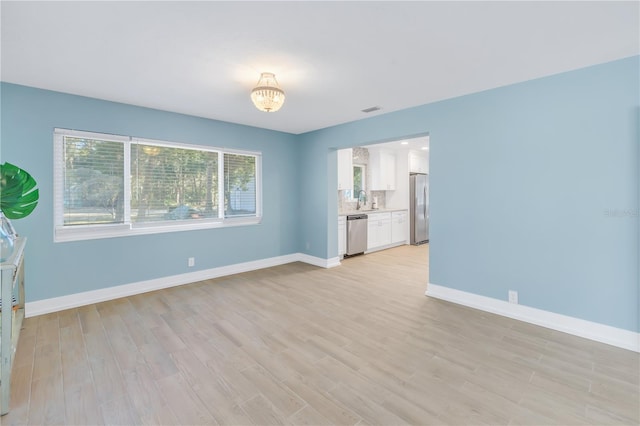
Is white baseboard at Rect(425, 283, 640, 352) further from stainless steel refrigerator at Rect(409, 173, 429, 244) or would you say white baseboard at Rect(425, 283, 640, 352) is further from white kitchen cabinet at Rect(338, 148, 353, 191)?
stainless steel refrigerator at Rect(409, 173, 429, 244)

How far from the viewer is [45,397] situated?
6.28 ft

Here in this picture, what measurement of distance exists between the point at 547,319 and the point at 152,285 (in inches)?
A: 189

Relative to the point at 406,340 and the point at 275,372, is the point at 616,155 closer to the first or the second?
the point at 406,340

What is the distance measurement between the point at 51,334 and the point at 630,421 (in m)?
4.56

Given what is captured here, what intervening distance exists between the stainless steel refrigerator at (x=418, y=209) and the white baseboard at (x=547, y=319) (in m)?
4.02

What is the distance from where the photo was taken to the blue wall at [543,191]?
2.53 m

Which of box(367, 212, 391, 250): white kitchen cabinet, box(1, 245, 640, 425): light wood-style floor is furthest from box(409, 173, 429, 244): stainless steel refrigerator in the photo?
box(1, 245, 640, 425): light wood-style floor

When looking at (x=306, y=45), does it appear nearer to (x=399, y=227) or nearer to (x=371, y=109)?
(x=371, y=109)

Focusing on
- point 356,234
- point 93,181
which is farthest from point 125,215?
point 356,234

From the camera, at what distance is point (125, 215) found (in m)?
3.84

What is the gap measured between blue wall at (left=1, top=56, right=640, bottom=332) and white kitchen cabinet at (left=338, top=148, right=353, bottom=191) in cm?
165

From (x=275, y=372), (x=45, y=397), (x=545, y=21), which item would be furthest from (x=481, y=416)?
(x=45, y=397)

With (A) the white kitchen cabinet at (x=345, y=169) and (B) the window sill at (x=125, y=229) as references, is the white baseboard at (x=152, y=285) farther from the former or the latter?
(A) the white kitchen cabinet at (x=345, y=169)

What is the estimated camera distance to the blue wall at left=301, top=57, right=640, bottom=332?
8.31ft
